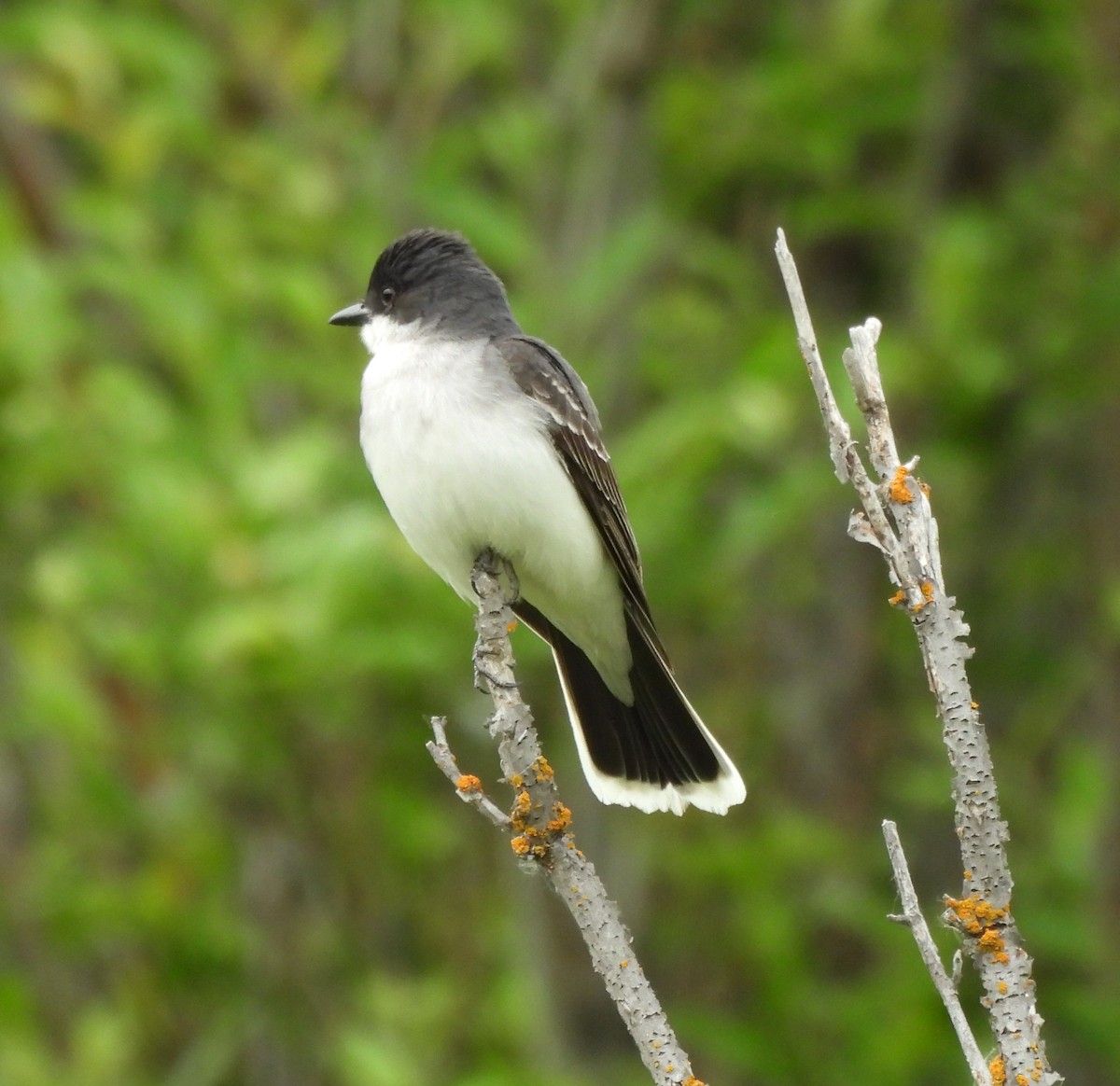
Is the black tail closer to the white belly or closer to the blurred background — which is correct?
the white belly

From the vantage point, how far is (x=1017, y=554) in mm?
8711

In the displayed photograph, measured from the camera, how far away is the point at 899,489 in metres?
2.59

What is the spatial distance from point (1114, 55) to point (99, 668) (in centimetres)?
502

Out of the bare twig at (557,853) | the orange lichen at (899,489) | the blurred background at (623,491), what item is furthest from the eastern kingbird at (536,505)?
the orange lichen at (899,489)

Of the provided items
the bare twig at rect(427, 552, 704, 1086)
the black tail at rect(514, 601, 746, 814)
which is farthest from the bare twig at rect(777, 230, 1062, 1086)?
the black tail at rect(514, 601, 746, 814)

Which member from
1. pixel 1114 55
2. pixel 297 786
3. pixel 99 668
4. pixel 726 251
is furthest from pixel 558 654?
pixel 1114 55

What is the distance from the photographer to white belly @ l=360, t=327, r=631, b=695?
4250 mm

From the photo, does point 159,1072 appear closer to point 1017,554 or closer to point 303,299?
point 303,299

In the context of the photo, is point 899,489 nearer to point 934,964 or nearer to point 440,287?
point 934,964

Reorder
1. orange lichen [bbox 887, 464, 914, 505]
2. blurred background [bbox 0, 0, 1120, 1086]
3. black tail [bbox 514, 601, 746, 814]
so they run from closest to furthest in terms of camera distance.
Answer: orange lichen [bbox 887, 464, 914, 505] < black tail [bbox 514, 601, 746, 814] < blurred background [bbox 0, 0, 1120, 1086]

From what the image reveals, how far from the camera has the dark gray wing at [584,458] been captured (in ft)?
14.8

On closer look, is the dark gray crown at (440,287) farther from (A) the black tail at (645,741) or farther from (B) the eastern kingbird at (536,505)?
(A) the black tail at (645,741)

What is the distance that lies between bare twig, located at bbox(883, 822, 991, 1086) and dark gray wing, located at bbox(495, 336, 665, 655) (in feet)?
6.89

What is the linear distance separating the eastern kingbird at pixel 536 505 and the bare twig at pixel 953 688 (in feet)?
5.08
